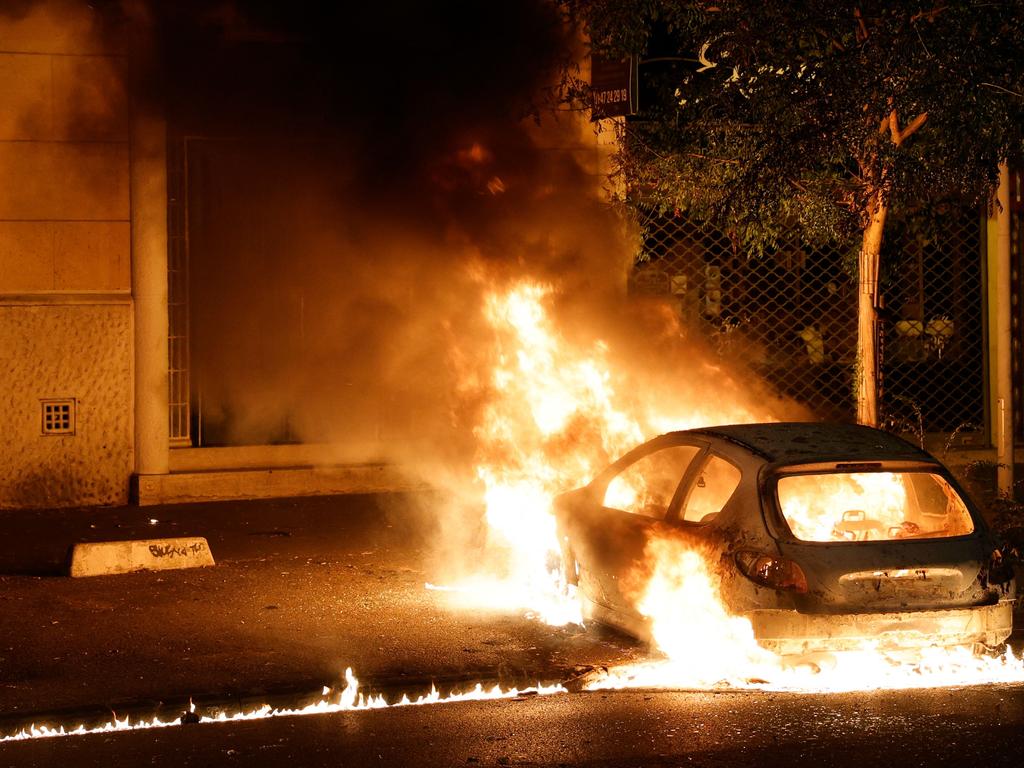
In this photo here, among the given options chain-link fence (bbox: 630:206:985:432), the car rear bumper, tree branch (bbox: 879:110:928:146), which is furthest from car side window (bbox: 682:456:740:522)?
chain-link fence (bbox: 630:206:985:432)

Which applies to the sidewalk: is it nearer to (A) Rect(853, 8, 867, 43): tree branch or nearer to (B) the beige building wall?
(B) the beige building wall

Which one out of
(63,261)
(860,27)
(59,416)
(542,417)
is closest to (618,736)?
(542,417)

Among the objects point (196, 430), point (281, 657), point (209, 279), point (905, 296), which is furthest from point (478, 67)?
point (281, 657)

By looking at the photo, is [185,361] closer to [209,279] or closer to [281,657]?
[209,279]

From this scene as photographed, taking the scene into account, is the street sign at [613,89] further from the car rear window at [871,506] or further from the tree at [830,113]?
the car rear window at [871,506]

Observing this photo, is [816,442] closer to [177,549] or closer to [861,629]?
[861,629]

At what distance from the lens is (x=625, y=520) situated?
25.7 ft

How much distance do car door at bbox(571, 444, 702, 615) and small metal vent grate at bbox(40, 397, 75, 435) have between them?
6.36 meters

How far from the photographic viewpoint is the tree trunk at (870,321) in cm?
1058

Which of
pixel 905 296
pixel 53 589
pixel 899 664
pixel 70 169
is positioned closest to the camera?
pixel 899 664

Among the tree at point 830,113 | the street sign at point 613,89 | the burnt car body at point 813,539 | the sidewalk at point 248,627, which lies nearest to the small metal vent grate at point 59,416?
the sidewalk at point 248,627

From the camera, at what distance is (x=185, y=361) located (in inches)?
533

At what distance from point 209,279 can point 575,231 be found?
3.55 m

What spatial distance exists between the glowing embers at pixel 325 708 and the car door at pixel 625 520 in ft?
2.95
